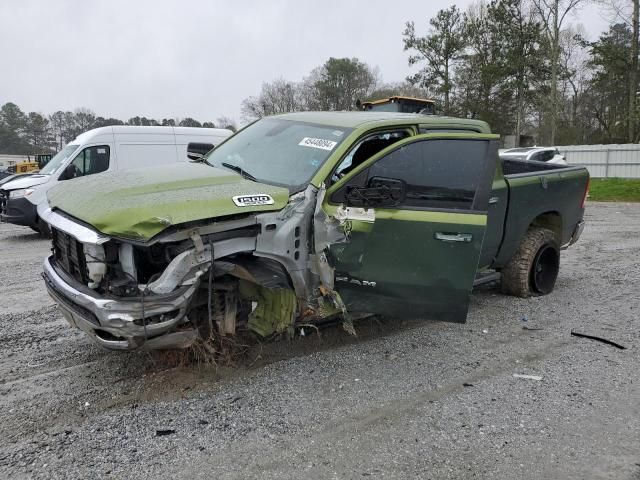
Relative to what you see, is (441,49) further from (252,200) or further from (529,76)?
(252,200)

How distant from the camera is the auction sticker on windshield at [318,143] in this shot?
4.00 m

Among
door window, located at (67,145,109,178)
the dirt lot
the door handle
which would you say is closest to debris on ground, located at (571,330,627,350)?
the dirt lot

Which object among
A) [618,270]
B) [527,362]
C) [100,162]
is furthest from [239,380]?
[100,162]

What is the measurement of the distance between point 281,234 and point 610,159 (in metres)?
26.0

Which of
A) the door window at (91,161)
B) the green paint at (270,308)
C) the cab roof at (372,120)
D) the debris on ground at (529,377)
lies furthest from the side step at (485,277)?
the door window at (91,161)

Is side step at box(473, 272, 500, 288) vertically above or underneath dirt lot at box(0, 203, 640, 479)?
above

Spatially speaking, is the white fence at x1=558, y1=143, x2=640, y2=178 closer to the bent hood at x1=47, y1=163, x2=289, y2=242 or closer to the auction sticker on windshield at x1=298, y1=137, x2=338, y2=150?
the auction sticker on windshield at x1=298, y1=137, x2=338, y2=150

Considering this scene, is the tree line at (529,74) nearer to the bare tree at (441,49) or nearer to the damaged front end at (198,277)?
the bare tree at (441,49)

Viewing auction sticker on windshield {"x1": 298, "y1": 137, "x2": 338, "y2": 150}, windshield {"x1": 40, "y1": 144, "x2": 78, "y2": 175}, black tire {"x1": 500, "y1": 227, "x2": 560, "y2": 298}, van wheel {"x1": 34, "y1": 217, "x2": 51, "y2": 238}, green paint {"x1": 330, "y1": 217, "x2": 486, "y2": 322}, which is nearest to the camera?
green paint {"x1": 330, "y1": 217, "x2": 486, "y2": 322}

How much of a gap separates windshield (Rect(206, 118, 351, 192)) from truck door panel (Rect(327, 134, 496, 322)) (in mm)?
342

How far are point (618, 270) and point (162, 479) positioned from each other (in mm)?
6930

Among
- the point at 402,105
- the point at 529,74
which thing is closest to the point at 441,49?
the point at 529,74

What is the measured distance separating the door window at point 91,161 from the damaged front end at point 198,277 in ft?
26.1

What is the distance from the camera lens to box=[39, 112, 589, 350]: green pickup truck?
3.16 meters
